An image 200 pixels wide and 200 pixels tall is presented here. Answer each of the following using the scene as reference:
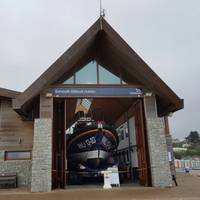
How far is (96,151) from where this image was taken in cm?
1221

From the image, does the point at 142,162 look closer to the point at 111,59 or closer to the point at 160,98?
the point at 160,98

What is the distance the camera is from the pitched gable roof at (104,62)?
9734 millimetres

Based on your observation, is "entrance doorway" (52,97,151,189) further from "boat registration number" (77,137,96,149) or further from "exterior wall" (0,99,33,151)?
"exterior wall" (0,99,33,151)

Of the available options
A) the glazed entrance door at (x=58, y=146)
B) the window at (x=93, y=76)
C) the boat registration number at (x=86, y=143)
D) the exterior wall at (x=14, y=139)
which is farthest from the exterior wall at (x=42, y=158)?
the boat registration number at (x=86, y=143)

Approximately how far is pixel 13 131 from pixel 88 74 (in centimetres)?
416

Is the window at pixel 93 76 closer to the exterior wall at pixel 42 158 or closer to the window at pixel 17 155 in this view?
the exterior wall at pixel 42 158

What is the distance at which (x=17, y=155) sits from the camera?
11.5m

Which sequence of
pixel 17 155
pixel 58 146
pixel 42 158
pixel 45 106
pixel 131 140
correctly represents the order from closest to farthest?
pixel 42 158
pixel 45 106
pixel 58 146
pixel 17 155
pixel 131 140

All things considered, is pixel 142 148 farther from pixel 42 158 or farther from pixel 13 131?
pixel 13 131

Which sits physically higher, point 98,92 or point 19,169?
point 98,92

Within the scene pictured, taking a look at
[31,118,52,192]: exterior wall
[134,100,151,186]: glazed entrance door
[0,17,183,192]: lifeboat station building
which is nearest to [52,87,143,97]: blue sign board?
[0,17,183,192]: lifeboat station building

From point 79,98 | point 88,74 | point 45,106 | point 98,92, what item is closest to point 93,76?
point 88,74

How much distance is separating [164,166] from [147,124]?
1648 millimetres

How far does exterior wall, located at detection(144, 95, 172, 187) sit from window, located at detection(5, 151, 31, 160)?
5.16 m
